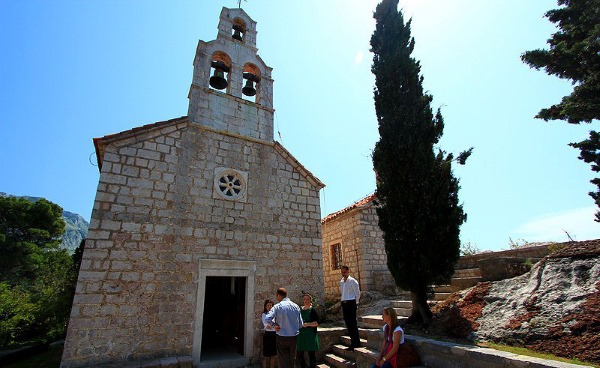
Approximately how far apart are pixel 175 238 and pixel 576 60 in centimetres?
1092

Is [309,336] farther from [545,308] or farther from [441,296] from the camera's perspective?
[545,308]

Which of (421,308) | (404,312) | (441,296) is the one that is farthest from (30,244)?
(441,296)

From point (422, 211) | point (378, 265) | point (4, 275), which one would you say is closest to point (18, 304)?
point (378, 265)

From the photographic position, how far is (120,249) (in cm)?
615

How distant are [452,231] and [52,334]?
1471cm

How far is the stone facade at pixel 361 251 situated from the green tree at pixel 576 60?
21.0ft

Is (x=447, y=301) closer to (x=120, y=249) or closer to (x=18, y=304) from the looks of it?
(x=120, y=249)

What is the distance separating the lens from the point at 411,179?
681cm

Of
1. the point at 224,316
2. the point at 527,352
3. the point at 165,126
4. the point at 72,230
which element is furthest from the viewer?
the point at 72,230

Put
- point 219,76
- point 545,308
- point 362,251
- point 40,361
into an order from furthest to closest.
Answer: point 362,251
point 219,76
point 40,361
point 545,308

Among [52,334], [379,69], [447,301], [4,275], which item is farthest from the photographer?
[4,275]

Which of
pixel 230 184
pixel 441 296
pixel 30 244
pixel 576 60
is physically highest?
pixel 576 60

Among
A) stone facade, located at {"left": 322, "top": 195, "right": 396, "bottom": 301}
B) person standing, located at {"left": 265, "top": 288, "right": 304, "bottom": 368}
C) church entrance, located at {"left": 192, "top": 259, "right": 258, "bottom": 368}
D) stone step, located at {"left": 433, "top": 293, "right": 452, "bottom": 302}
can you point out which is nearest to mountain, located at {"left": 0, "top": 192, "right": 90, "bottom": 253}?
church entrance, located at {"left": 192, "top": 259, "right": 258, "bottom": 368}

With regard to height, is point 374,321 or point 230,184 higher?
point 230,184
